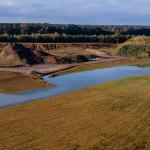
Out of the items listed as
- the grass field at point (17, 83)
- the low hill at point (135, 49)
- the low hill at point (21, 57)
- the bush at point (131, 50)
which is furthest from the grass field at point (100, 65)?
the bush at point (131, 50)

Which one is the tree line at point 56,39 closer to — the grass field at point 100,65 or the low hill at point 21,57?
the low hill at point 21,57

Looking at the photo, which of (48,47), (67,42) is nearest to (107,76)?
(48,47)

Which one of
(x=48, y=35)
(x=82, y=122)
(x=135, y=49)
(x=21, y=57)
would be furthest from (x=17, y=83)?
(x=48, y=35)

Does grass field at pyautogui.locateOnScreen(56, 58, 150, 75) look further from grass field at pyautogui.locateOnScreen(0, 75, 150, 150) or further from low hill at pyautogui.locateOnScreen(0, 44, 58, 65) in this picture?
grass field at pyautogui.locateOnScreen(0, 75, 150, 150)

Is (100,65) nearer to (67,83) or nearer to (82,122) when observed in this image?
(67,83)

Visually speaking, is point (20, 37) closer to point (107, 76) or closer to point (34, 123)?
point (107, 76)

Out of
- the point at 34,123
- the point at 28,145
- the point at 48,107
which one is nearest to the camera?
the point at 28,145
